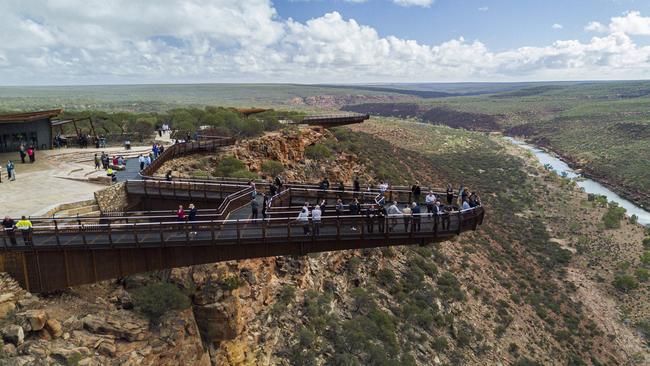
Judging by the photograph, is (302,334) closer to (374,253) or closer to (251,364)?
(251,364)

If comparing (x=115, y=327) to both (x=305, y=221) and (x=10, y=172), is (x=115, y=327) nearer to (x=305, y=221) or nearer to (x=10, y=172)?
(x=305, y=221)

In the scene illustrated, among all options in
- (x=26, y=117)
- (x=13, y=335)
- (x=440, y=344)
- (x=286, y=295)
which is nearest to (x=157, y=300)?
(x=13, y=335)

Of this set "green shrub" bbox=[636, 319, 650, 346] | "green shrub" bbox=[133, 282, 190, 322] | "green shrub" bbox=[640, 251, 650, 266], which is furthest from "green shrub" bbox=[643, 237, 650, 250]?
"green shrub" bbox=[133, 282, 190, 322]

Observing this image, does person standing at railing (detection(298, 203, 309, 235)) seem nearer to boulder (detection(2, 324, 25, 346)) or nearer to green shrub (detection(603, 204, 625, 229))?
boulder (detection(2, 324, 25, 346))

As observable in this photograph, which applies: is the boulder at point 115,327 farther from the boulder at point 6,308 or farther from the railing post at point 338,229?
the railing post at point 338,229

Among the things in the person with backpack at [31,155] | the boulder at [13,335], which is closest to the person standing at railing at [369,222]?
the boulder at [13,335]

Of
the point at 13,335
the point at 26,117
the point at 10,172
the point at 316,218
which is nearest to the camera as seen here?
the point at 13,335
